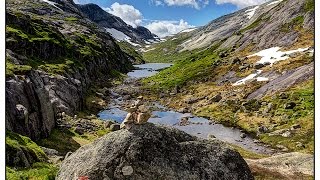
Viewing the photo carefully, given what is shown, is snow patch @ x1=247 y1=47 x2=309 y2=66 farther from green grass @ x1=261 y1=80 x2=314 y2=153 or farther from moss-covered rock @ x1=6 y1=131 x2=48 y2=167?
moss-covered rock @ x1=6 y1=131 x2=48 y2=167

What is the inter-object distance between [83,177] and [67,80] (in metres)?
84.7

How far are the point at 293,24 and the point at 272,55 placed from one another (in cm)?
2797

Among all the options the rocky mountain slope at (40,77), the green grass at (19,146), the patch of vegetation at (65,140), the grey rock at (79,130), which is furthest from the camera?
the grey rock at (79,130)

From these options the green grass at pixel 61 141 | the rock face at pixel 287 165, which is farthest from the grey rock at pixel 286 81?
the rock face at pixel 287 165

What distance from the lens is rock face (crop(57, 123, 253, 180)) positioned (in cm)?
2203

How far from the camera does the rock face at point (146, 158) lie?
22031 millimetres

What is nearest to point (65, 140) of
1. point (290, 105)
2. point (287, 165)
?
point (287, 165)

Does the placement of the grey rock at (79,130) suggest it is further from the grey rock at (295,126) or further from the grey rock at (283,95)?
the grey rock at (283,95)

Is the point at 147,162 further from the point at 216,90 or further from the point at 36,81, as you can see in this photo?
the point at 216,90

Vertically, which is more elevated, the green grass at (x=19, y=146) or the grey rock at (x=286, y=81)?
the grey rock at (x=286, y=81)

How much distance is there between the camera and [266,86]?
115312 millimetres

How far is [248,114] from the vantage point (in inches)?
3829

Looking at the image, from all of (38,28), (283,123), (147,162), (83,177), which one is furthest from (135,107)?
(38,28)

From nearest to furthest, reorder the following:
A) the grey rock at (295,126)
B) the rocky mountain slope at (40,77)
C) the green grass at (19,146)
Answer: the green grass at (19,146), the rocky mountain slope at (40,77), the grey rock at (295,126)
